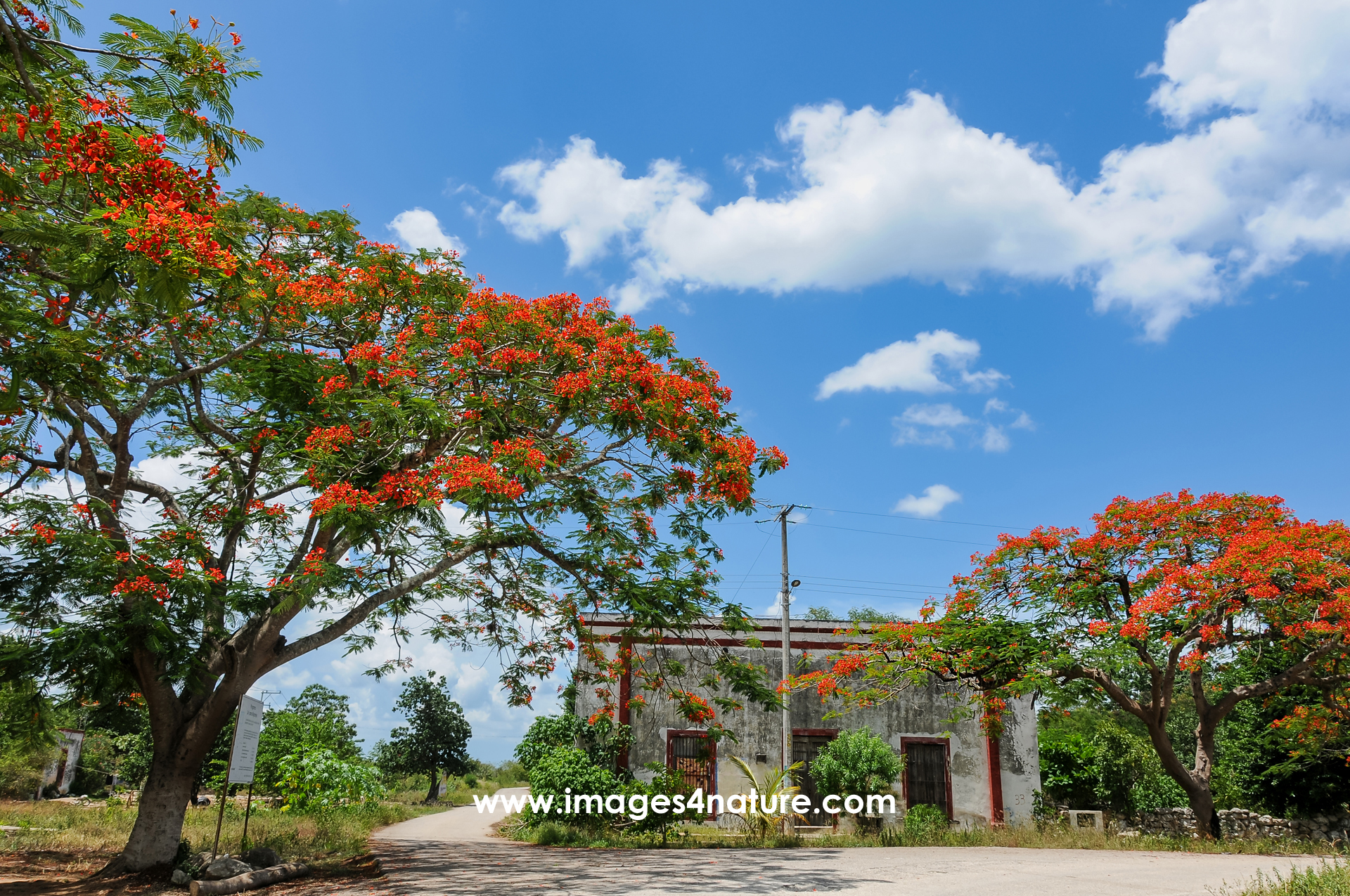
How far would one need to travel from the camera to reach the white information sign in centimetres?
978

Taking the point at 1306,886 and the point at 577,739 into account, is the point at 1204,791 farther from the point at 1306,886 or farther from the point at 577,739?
the point at 577,739

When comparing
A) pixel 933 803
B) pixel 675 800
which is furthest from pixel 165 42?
pixel 933 803

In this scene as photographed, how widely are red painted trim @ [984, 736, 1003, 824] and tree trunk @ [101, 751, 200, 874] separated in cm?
1562

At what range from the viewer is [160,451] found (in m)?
12.9

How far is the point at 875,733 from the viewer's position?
1831cm

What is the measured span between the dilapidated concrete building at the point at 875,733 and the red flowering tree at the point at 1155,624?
1744mm

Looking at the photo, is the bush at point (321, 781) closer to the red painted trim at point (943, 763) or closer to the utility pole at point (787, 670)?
the utility pole at point (787, 670)

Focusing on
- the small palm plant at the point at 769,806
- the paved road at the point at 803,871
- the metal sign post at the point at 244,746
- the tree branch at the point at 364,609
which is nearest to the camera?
the paved road at the point at 803,871

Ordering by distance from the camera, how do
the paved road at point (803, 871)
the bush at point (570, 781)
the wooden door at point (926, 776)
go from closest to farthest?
the paved road at point (803, 871)
the bush at point (570, 781)
the wooden door at point (926, 776)

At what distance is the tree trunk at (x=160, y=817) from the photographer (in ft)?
32.2

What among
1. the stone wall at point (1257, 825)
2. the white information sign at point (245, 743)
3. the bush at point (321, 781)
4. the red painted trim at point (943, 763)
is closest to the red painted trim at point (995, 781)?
the red painted trim at point (943, 763)

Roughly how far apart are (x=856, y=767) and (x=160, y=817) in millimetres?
12530

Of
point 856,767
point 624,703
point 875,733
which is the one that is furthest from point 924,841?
point 624,703

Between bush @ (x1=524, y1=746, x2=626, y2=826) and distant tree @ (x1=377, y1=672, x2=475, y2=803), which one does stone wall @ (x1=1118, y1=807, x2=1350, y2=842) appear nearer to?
bush @ (x1=524, y1=746, x2=626, y2=826)
